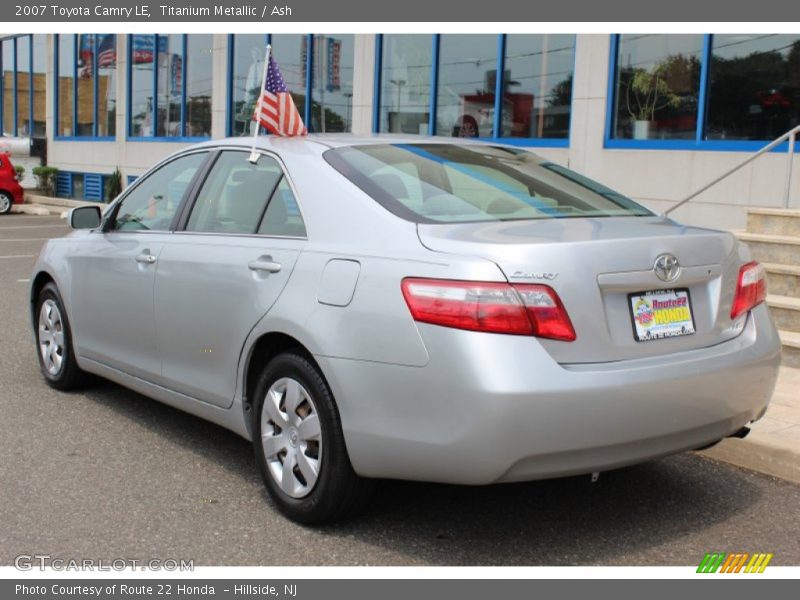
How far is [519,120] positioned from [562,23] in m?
1.50

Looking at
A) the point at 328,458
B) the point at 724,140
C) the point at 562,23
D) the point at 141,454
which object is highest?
the point at 562,23

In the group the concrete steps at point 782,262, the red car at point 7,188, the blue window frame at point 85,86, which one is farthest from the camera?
the blue window frame at point 85,86

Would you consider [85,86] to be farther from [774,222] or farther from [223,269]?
[223,269]

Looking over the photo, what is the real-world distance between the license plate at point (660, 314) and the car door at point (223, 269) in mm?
1409

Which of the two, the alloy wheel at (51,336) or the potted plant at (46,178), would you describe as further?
the potted plant at (46,178)

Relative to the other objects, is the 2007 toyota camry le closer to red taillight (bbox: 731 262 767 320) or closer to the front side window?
red taillight (bbox: 731 262 767 320)

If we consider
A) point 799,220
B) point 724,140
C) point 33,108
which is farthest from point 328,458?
point 33,108

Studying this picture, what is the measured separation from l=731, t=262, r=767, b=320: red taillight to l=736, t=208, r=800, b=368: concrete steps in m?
2.85

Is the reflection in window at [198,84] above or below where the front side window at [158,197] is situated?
above

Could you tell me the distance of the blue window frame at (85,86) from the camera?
24391mm

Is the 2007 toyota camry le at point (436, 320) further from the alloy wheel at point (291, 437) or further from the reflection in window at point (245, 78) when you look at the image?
the reflection in window at point (245, 78)

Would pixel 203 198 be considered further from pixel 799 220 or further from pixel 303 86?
pixel 303 86

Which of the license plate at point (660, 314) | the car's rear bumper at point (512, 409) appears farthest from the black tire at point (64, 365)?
the license plate at point (660, 314)

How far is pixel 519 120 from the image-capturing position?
1321 centimetres
